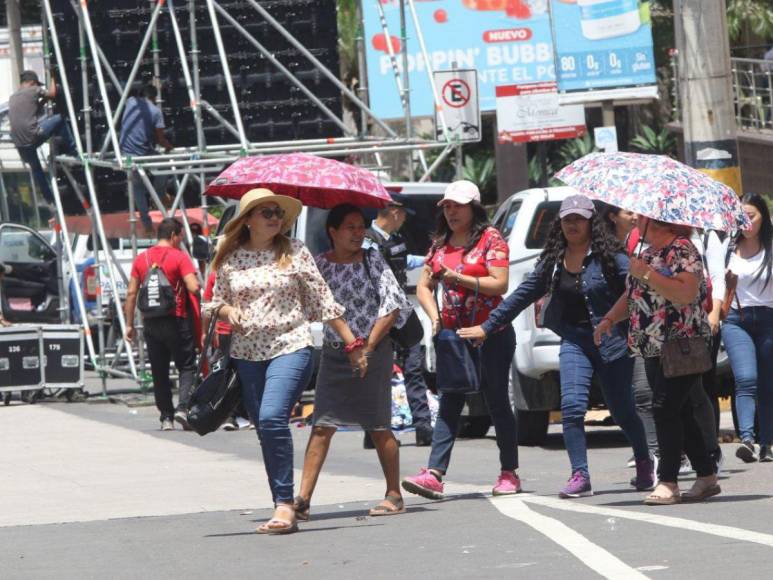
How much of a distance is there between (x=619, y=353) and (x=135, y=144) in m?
10.3

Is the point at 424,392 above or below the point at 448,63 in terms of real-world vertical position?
below

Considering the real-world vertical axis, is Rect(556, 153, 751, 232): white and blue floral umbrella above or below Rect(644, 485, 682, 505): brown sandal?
above

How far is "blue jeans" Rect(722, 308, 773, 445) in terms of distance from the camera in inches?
468

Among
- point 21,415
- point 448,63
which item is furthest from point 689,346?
point 448,63

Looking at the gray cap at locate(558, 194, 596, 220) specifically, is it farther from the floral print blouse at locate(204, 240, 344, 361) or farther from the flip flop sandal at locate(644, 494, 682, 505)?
the flip flop sandal at locate(644, 494, 682, 505)

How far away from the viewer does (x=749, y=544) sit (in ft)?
25.8

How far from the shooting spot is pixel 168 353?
15891mm

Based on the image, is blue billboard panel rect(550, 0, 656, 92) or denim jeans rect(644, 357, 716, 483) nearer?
denim jeans rect(644, 357, 716, 483)

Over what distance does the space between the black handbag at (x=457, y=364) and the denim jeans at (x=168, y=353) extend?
227 inches

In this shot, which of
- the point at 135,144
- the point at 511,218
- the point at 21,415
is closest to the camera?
the point at 511,218

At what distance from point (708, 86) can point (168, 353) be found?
16.8 ft

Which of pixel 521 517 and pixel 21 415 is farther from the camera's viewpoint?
pixel 21 415

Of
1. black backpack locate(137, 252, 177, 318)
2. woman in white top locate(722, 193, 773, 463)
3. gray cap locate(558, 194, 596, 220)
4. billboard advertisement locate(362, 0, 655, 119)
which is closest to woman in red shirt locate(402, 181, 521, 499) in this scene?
gray cap locate(558, 194, 596, 220)

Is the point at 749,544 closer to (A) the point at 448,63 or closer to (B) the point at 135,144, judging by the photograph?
(B) the point at 135,144
